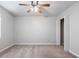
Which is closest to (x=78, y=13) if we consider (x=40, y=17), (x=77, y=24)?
(x=77, y=24)

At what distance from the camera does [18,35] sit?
8.87 m

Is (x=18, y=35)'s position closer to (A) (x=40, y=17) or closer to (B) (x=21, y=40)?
(B) (x=21, y=40)

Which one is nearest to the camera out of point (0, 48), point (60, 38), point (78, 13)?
point (78, 13)

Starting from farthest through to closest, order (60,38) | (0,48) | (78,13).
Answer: (60,38) < (0,48) < (78,13)

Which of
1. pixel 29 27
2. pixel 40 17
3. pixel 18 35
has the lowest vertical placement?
pixel 18 35

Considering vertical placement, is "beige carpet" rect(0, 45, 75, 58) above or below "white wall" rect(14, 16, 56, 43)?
below

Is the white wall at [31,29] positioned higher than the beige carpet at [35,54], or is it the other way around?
the white wall at [31,29]

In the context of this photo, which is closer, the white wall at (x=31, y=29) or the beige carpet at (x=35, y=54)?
the beige carpet at (x=35, y=54)

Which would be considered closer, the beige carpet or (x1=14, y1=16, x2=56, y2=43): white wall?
the beige carpet

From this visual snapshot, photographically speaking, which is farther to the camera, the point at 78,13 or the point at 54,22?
the point at 54,22

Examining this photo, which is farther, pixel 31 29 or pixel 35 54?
pixel 31 29

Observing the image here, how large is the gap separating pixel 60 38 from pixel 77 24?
13.4 feet

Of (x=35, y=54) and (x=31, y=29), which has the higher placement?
(x=31, y=29)

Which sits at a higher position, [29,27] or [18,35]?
[29,27]
